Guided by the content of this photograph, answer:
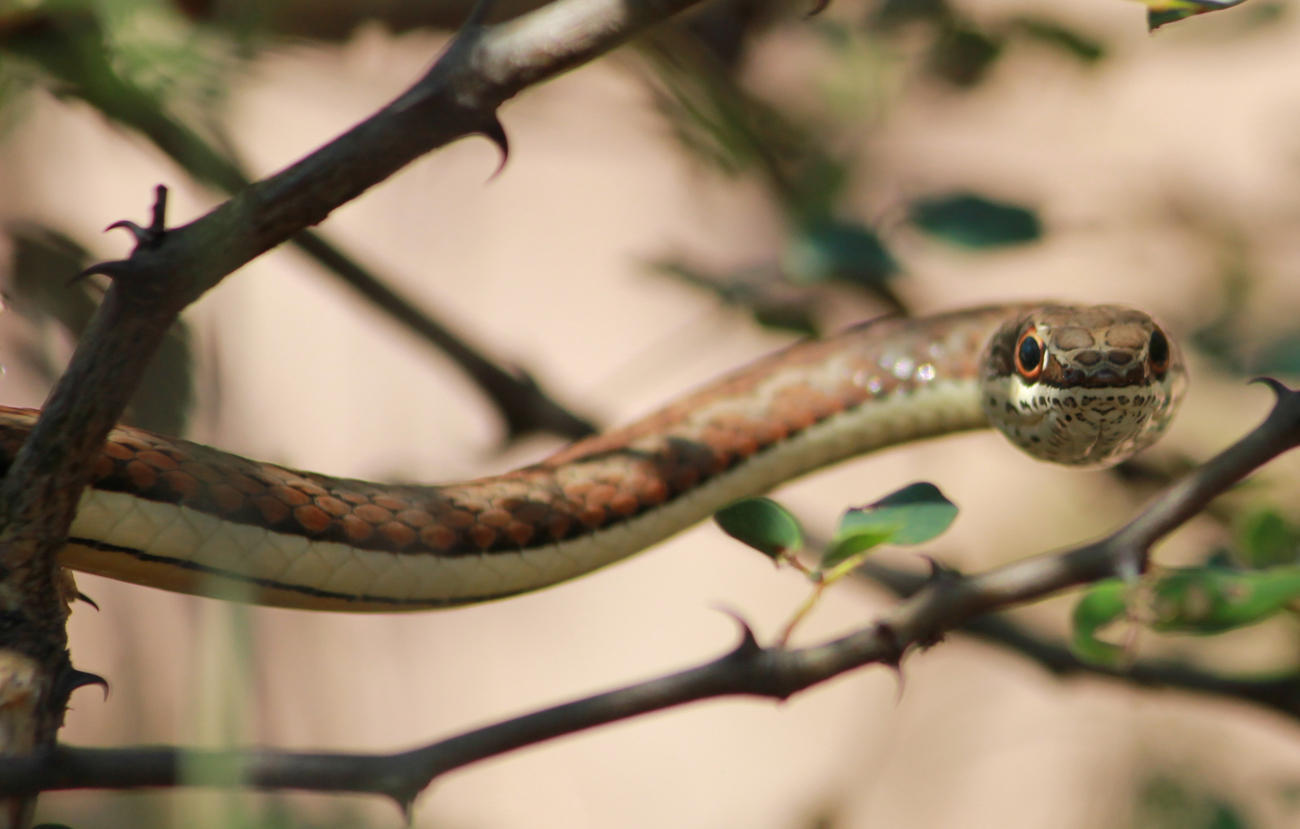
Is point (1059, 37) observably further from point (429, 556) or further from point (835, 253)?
point (429, 556)

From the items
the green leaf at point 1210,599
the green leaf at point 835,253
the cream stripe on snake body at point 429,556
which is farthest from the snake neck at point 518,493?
the green leaf at point 1210,599

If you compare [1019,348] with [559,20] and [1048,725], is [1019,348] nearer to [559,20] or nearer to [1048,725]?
[559,20]

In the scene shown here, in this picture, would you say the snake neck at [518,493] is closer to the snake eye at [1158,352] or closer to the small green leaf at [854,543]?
the snake eye at [1158,352]

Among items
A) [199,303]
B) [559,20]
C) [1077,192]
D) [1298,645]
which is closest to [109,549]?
[199,303]

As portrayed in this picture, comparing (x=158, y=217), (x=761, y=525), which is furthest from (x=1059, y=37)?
(x=158, y=217)

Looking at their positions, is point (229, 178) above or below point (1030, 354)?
above
